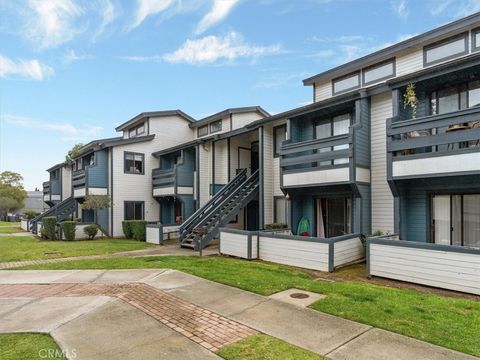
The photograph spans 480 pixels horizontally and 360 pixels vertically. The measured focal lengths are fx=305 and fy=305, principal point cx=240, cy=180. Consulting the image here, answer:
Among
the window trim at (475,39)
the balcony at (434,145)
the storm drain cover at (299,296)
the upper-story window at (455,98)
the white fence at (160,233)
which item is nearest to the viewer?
the storm drain cover at (299,296)

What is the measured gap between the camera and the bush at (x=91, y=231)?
790 inches

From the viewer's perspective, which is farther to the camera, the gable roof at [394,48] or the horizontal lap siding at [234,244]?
the horizontal lap siding at [234,244]

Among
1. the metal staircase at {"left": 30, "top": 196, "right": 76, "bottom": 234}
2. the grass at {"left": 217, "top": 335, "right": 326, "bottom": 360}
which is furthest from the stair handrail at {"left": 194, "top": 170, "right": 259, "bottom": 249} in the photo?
the metal staircase at {"left": 30, "top": 196, "right": 76, "bottom": 234}

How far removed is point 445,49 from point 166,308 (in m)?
13.2

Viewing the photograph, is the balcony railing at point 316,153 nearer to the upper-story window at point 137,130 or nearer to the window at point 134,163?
the window at point 134,163

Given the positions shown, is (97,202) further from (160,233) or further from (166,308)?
(166,308)

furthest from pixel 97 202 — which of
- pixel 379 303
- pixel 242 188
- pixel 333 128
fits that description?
pixel 379 303

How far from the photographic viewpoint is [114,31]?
56.8ft

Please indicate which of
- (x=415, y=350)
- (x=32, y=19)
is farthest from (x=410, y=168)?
(x=32, y=19)

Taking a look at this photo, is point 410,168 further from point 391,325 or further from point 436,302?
point 391,325

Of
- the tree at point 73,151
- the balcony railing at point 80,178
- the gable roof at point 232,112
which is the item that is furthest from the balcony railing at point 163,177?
the tree at point 73,151

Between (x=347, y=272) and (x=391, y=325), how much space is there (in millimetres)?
4751

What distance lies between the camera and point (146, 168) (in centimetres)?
2273

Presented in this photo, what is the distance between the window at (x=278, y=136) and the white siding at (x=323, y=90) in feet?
7.59
